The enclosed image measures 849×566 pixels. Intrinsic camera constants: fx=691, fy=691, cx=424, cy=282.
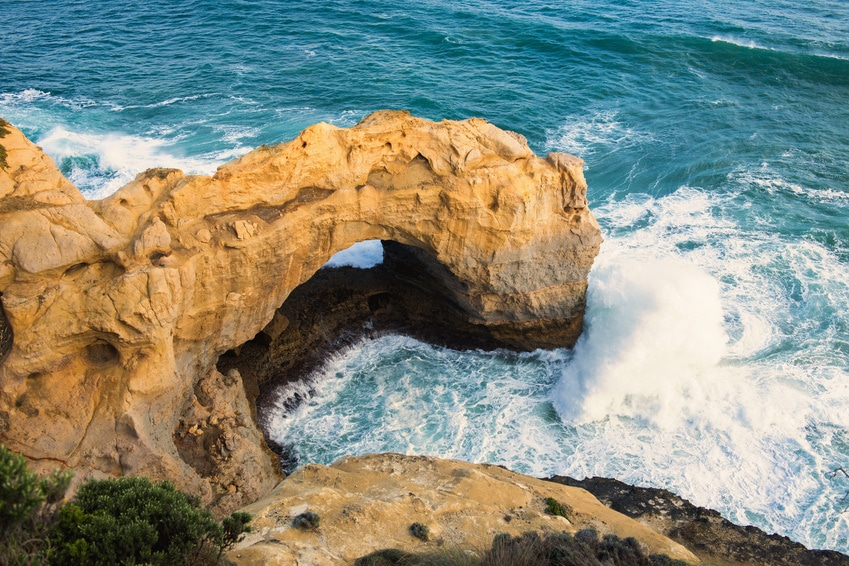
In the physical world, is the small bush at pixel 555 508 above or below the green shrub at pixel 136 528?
below

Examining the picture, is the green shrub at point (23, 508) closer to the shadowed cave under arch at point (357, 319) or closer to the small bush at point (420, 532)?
the small bush at point (420, 532)

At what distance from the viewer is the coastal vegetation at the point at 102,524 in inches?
340

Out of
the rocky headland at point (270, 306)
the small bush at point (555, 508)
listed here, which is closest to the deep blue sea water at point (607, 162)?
the rocky headland at point (270, 306)

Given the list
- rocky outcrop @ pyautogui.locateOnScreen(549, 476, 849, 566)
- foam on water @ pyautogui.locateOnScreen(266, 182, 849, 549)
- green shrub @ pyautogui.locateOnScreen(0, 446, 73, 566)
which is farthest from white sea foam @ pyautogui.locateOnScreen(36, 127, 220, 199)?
green shrub @ pyautogui.locateOnScreen(0, 446, 73, 566)

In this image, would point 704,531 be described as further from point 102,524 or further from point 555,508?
point 102,524

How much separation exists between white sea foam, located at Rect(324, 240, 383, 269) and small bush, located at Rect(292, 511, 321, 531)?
Result: 12463 mm

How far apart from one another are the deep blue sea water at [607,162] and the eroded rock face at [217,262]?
3007 millimetres

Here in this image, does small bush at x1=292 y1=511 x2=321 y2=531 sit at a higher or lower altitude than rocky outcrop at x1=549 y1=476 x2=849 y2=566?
higher

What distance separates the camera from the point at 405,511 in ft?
Result: 47.0

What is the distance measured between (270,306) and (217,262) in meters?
2.74

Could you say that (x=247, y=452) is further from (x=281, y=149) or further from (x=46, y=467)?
(x=281, y=149)

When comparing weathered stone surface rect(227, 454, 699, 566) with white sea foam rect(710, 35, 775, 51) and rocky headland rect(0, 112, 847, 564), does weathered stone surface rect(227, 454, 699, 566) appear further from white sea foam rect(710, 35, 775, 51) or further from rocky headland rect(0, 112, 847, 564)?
white sea foam rect(710, 35, 775, 51)

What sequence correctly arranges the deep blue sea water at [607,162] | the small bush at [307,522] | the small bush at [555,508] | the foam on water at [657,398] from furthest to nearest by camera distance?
the deep blue sea water at [607,162]
the foam on water at [657,398]
the small bush at [555,508]
the small bush at [307,522]

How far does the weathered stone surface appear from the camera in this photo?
13023mm
